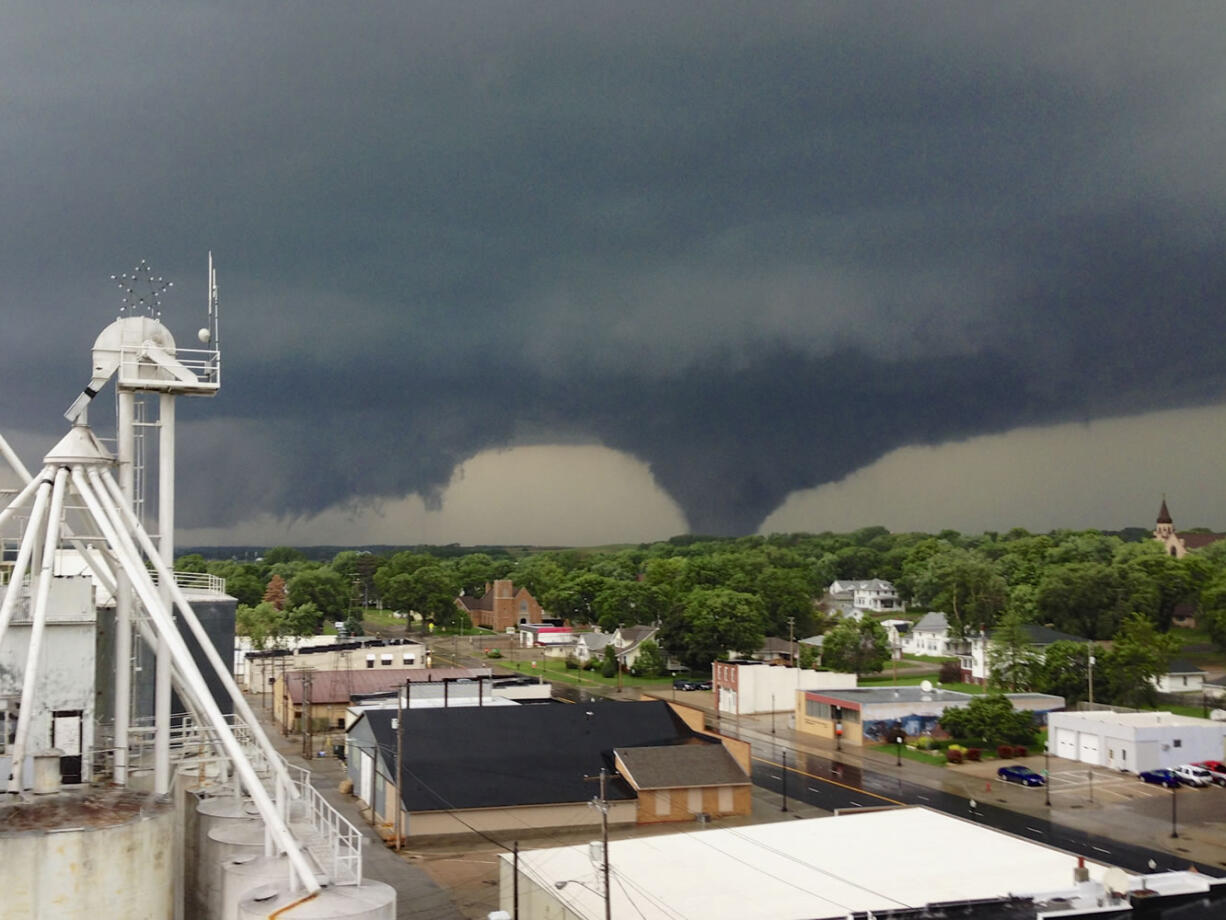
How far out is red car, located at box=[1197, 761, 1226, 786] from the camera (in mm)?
61312

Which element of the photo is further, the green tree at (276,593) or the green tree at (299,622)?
the green tree at (276,593)

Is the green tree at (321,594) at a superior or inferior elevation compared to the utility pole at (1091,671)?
superior

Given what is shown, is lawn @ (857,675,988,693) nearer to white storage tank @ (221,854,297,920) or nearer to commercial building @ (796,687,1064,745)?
commercial building @ (796,687,1064,745)

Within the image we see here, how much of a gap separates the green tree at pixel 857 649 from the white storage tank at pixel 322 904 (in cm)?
9140

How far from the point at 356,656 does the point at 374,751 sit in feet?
164

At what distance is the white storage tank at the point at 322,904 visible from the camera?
66.8ft

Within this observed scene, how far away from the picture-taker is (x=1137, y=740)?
63.3 meters

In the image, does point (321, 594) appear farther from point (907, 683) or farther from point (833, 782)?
point (833, 782)

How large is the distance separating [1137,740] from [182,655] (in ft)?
193

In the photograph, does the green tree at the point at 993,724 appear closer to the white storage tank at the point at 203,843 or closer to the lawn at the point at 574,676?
the lawn at the point at 574,676

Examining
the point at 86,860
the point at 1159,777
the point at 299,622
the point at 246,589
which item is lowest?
the point at 1159,777

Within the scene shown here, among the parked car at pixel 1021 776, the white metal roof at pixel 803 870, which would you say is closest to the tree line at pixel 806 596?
the parked car at pixel 1021 776

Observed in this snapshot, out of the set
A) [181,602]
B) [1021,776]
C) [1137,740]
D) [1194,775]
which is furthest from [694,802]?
[181,602]

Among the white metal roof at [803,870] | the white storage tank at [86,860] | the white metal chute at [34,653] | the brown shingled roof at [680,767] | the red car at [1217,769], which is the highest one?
the white metal chute at [34,653]
